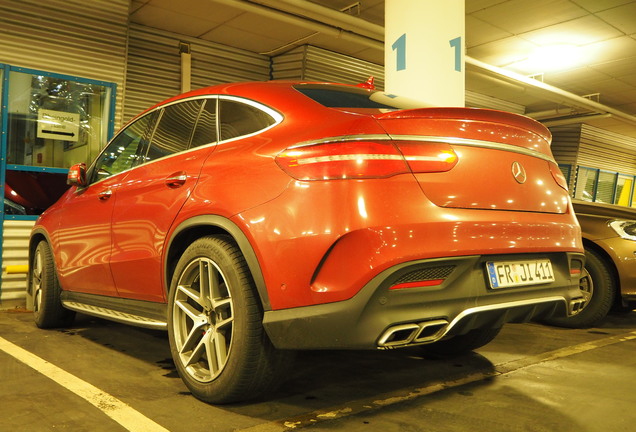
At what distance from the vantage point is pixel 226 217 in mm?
2592

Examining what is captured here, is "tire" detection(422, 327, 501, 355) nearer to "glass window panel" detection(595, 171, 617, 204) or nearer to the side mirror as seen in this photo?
the side mirror

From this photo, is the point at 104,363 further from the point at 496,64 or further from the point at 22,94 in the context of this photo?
the point at 496,64

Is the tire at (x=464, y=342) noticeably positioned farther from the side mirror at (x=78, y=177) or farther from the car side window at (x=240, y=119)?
the side mirror at (x=78, y=177)

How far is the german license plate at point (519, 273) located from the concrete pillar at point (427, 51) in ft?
10.1

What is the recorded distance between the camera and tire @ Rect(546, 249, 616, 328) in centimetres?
504

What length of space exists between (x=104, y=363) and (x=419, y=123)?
240cm

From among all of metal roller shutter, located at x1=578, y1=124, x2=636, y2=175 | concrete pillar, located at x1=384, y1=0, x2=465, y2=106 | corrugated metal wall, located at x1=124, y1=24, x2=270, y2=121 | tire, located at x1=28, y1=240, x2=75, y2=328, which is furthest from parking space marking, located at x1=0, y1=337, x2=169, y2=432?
metal roller shutter, located at x1=578, y1=124, x2=636, y2=175

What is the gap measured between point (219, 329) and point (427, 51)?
12.5ft

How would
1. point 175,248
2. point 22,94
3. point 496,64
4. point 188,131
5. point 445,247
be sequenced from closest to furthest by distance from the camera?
point 445,247 → point 175,248 → point 188,131 → point 22,94 → point 496,64

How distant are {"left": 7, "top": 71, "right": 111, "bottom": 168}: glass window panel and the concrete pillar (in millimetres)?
3668

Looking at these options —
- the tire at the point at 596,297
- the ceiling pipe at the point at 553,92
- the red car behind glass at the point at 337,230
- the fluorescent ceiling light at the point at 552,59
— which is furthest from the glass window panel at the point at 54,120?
the fluorescent ceiling light at the point at 552,59

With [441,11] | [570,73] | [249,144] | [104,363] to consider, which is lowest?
[104,363]

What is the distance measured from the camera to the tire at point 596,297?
16.5 feet

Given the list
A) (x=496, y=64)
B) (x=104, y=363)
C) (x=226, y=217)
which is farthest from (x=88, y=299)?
(x=496, y=64)
